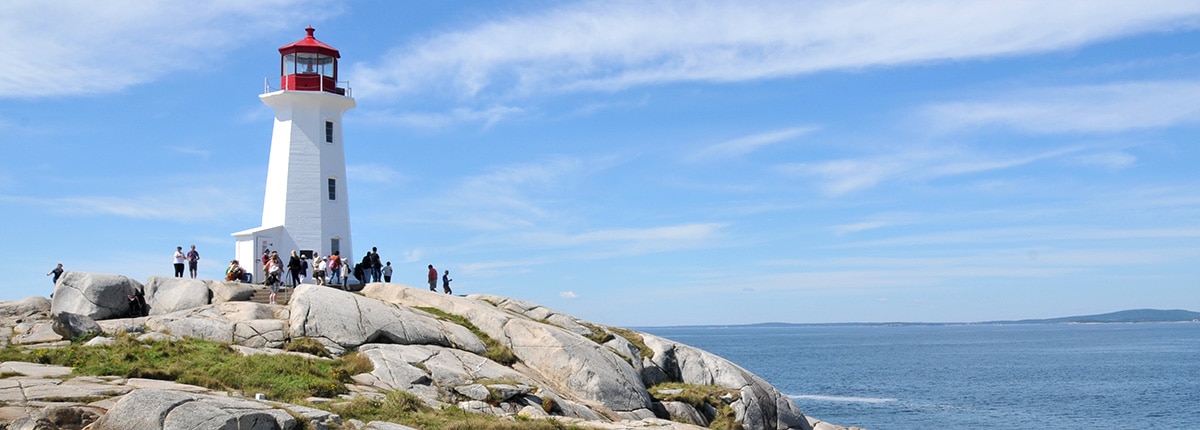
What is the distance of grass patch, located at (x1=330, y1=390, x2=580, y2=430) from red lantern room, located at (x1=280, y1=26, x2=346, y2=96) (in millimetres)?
23092

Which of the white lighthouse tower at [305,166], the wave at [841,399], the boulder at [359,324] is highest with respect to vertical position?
the white lighthouse tower at [305,166]

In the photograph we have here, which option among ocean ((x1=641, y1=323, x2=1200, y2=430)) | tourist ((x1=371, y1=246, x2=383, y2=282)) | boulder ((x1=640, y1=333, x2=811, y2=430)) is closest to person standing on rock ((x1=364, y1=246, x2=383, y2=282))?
tourist ((x1=371, y1=246, x2=383, y2=282))

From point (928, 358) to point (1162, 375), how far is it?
3739cm

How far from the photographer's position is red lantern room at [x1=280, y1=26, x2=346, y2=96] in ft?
139

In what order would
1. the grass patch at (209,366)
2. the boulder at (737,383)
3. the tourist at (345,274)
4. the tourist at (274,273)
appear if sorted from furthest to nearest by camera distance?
the tourist at (345,274)
the tourist at (274,273)
the boulder at (737,383)
the grass patch at (209,366)

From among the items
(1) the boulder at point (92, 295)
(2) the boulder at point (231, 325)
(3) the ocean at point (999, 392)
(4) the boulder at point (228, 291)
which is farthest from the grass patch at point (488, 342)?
(3) the ocean at point (999, 392)

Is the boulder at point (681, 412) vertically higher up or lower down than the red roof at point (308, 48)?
lower down

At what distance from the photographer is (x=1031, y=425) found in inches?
2093

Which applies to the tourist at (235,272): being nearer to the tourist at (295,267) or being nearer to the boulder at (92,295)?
the tourist at (295,267)

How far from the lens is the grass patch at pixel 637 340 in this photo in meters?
33.7

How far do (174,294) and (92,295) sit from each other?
2470 mm

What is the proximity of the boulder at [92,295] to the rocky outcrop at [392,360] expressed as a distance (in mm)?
46

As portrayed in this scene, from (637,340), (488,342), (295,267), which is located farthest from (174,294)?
(637,340)

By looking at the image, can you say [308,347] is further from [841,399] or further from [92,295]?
[841,399]
